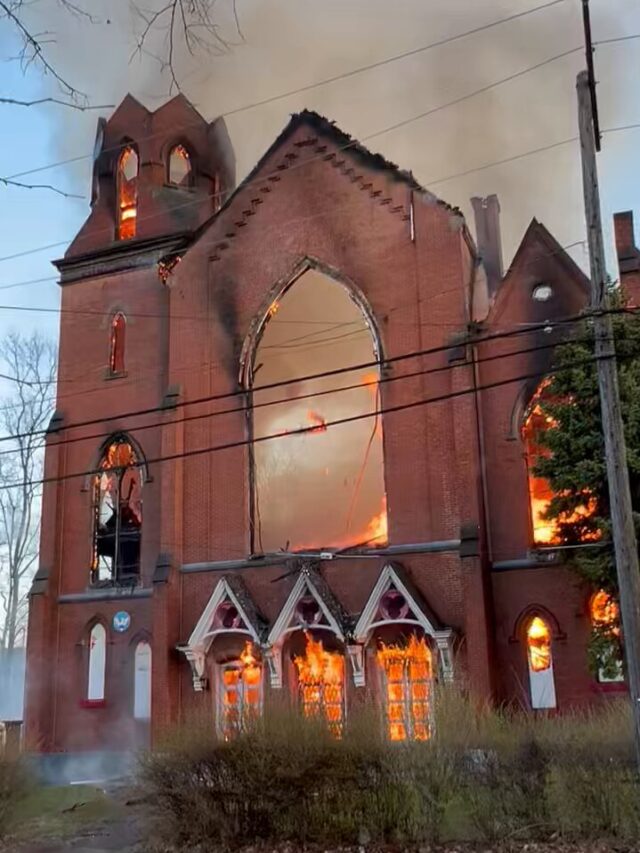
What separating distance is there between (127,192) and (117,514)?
36.1ft

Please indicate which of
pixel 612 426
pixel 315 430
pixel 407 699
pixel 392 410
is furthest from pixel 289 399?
pixel 612 426

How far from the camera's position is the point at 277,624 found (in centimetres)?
2336

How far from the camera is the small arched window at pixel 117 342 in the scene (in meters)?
29.4

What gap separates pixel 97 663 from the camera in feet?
88.6

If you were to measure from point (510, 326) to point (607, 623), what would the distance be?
823cm

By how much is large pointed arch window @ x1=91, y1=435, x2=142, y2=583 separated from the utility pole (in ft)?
55.3

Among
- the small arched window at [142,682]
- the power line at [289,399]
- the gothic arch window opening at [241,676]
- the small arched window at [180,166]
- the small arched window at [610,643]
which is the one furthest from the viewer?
the small arched window at [180,166]

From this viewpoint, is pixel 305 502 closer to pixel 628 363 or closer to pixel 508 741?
pixel 628 363

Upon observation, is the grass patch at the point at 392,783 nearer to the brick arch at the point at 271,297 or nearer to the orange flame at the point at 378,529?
the orange flame at the point at 378,529

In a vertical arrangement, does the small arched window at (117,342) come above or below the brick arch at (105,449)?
above

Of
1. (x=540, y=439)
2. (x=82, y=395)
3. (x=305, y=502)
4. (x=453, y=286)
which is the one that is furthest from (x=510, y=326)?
(x=82, y=395)

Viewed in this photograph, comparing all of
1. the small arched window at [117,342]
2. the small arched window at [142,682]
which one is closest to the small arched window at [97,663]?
the small arched window at [142,682]

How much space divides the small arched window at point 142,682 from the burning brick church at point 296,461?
0.06m

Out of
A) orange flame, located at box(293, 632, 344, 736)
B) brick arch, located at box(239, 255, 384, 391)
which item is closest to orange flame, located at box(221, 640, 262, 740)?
orange flame, located at box(293, 632, 344, 736)
